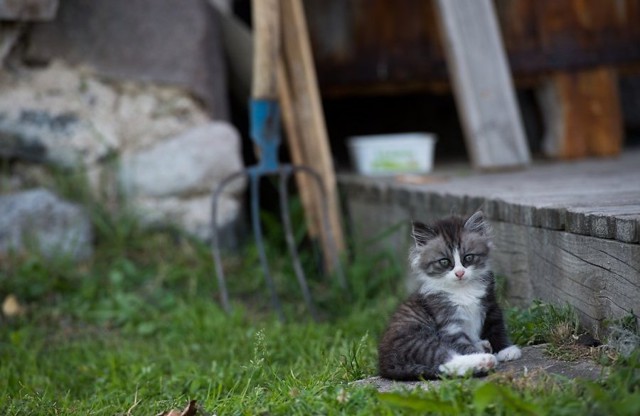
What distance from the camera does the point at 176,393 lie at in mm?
2951

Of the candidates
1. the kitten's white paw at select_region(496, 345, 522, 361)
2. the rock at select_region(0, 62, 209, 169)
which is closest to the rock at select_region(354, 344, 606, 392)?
the kitten's white paw at select_region(496, 345, 522, 361)

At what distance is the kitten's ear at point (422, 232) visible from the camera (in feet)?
9.21

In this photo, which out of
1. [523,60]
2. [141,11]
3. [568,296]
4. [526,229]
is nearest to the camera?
[568,296]

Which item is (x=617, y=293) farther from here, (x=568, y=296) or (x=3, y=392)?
(x=3, y=392)

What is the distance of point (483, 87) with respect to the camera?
4.59m

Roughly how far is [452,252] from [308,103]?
Result: 2.22 m

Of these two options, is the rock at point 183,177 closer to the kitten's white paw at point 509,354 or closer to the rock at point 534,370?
the rock at point 534,370

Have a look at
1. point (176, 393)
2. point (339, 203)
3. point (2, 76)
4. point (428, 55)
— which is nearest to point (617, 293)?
point (176, 393)

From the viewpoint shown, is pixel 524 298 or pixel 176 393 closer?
pixel 176 393

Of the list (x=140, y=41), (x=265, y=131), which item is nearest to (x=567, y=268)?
(x=265, y=131)

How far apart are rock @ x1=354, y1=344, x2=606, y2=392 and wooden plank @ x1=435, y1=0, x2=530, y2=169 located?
2.12m

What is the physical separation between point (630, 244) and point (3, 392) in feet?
6.92

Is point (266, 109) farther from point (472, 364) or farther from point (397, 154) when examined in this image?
point (472, 364)

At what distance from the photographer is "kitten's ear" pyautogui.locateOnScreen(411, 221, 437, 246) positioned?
281cm
